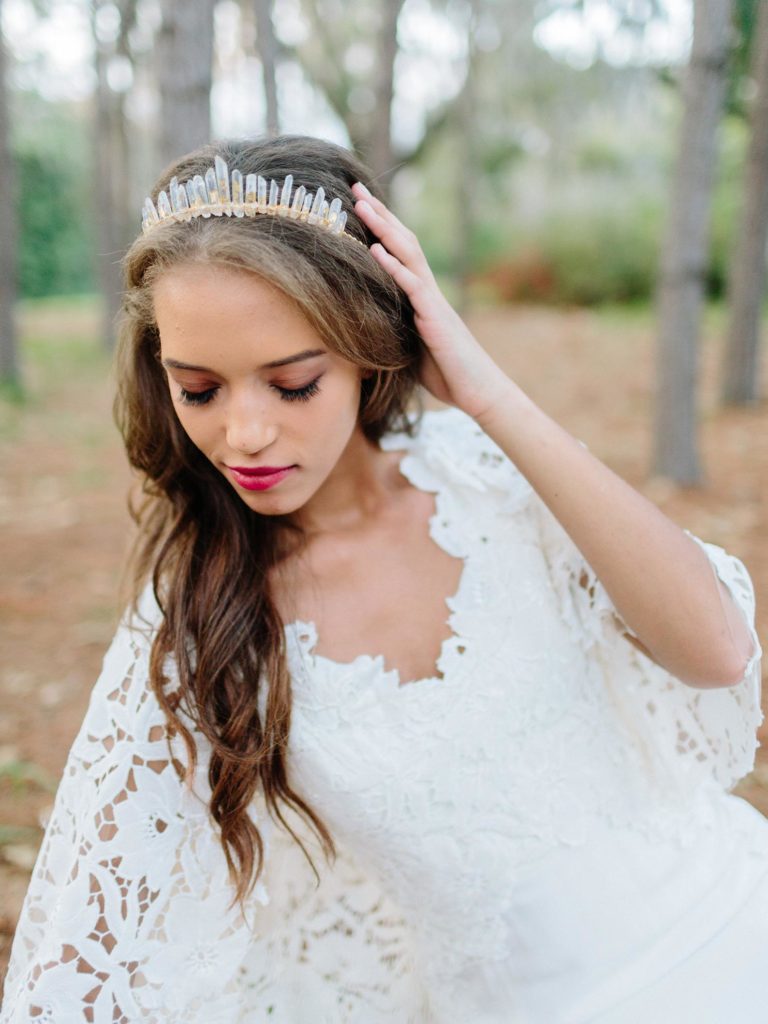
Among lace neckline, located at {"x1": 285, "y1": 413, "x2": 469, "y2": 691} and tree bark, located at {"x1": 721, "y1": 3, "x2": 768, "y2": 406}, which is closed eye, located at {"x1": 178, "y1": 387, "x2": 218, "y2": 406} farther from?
tree bark, located at {"x1": 721, "y1": 3, "x2": 768, "y2": 406}

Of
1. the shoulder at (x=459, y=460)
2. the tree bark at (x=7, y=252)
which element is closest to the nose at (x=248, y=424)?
the shoulder at (x=459, y=460)

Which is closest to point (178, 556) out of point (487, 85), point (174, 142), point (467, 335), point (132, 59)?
point (467, 335)

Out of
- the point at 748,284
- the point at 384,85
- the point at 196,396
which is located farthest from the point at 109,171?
the point at 196,396

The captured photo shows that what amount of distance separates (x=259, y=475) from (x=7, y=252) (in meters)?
9.93

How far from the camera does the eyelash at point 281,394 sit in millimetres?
1499

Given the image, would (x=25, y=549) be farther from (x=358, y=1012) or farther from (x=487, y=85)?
(x=487, y=85)

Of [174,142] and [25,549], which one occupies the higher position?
[174,142]

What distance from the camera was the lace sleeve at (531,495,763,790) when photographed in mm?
1816

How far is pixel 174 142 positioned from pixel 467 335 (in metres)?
2.56

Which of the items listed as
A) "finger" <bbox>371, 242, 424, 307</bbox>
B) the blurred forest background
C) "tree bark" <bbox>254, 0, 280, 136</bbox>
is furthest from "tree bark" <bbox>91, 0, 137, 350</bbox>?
"finger" <bbox>371, 242, 424, 307</bbox>

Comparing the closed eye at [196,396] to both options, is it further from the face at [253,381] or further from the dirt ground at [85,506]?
the dirt ground at [85,506]

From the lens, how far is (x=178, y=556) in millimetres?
1785

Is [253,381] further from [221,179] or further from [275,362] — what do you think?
[221,179]

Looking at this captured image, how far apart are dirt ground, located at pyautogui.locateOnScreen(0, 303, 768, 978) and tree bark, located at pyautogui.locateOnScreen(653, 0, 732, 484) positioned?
311 mm
